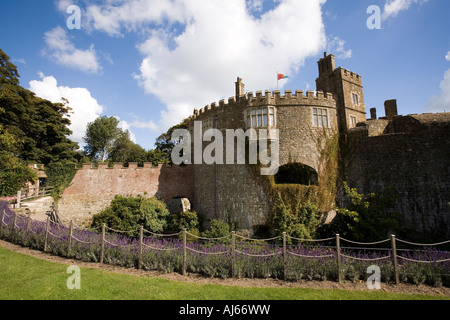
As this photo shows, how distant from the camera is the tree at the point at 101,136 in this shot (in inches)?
1644

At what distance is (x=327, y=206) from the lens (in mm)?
15625

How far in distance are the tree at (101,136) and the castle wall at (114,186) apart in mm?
22317

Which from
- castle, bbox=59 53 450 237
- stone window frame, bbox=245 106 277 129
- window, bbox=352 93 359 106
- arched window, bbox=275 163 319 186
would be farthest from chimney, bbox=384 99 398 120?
stone window frame, bbox=245 106 277 129

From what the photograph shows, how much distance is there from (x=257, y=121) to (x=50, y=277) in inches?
554

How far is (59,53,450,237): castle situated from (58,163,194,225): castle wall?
95 millimetres

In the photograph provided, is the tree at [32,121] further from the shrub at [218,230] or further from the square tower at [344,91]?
the square tower at [344,91]

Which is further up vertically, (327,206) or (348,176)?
(348,176)

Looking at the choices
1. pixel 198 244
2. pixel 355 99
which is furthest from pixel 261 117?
pixel 198 244

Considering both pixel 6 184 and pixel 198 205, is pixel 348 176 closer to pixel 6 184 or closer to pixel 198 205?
pixel 198 205

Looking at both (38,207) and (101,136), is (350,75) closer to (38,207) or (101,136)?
(38,207)

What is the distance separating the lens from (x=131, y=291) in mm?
6734

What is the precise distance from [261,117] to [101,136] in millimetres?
35900

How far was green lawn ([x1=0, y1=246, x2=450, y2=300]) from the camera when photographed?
6.40 meters
